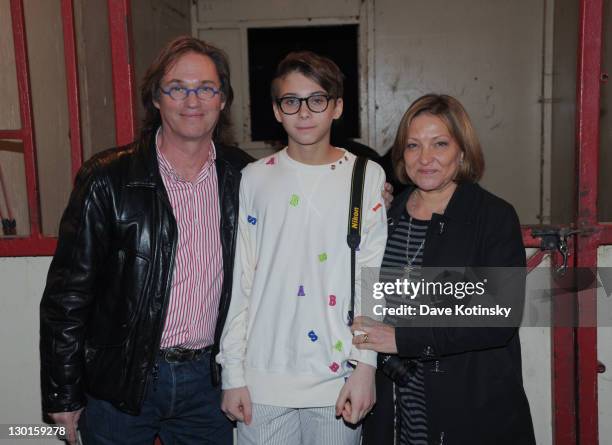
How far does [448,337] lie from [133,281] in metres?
0.89

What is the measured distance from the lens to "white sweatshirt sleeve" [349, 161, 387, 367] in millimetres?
1552

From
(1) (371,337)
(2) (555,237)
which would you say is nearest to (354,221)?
(1) (371,337)

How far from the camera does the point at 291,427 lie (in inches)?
62.6

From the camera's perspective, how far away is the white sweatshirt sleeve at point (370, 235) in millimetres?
1552

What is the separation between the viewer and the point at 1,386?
220 cm

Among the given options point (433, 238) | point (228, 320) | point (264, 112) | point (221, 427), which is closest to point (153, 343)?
point (228, 320)

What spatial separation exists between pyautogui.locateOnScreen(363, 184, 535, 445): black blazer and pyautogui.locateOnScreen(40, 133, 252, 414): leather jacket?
0.71 m

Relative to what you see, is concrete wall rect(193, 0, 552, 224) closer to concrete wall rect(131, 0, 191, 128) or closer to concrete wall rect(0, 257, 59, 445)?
concrete wall rect(131, 0, 191, 128)

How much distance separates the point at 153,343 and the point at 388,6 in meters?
3.89

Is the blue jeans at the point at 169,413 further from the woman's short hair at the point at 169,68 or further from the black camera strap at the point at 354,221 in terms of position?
the woman's short hair at the point at 169,68

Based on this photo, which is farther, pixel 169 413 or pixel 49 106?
pixel 49 106

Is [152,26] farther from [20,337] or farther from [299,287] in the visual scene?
[299,287]

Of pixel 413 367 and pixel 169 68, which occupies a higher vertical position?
pixel 169 68

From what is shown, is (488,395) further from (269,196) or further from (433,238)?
(269,196)
